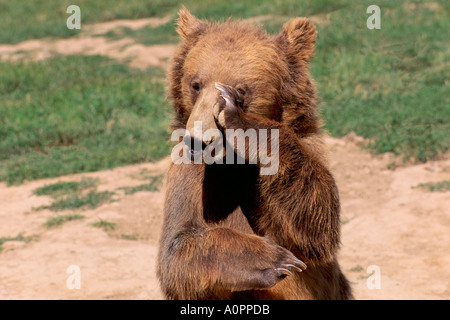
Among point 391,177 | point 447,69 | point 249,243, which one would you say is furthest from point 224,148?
point 447,69

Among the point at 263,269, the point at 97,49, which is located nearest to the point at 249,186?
the point at 263,269

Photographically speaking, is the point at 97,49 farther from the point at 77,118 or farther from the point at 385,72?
the point at 385,72

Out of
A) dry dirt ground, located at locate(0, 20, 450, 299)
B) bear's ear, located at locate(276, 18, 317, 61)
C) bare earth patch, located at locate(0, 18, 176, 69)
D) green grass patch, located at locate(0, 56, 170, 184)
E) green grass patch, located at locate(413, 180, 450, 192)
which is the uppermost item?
bare earth patch, located at locate(0, 18, 176, 69)

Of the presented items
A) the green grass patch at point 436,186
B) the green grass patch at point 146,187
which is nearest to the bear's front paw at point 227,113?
the green grass patch at point 436,186

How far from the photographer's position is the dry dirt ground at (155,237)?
6.34 m

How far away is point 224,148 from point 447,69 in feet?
25.9

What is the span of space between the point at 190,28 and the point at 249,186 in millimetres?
1245

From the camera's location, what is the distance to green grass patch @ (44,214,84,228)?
766cm

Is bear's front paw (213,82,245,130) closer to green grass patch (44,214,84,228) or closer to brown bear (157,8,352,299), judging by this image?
brown bear (157,8,352,299)

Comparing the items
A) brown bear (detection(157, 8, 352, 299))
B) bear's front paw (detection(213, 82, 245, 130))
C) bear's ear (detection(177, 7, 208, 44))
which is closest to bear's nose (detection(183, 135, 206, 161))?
brown bear (detection(157, 8, 352, 299))

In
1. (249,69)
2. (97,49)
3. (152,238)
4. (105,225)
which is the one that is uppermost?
(97,49)

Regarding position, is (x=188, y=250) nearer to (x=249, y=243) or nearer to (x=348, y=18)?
(x=249, y=243)

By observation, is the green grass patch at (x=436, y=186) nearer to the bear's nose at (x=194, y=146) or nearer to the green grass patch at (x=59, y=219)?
the green grass patch at (x=59, y=219)

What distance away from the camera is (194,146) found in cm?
381
